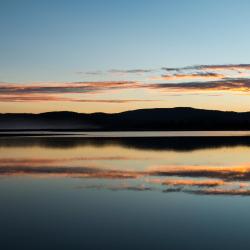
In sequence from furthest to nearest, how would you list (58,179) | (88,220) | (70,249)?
1. (58,179)
2. (88,220)
3. (70,249)

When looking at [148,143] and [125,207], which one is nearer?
[125,207]

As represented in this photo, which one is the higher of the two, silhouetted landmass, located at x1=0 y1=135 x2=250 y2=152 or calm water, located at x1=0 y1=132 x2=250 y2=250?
calm water, located at x1=0 y1=132 x2=250 y2=250

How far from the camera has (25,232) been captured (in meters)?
11.1

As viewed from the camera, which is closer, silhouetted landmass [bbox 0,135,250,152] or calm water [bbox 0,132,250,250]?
calm water [bbox 0,132,250,250]

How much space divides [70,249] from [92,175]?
471 inches

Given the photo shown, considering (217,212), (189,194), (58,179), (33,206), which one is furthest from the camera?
(58,179)

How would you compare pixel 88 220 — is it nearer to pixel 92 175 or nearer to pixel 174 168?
pixel 92 175

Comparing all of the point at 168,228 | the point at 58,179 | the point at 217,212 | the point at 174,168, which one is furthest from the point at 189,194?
the point at 174,168

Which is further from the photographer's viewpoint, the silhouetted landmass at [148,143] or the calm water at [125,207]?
the silhouetted landmass at [148,143]

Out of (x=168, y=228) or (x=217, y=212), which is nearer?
(x=168, y=228)

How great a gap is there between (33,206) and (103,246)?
195 inches

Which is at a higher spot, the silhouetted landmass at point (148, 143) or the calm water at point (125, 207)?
the calm water at point (125, 207)

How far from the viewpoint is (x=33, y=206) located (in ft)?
47.4

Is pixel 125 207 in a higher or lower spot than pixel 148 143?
higher
